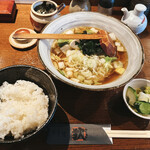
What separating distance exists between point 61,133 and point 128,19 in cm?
181

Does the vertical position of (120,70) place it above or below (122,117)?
above

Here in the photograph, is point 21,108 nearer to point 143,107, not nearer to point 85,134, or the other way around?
point 85,134

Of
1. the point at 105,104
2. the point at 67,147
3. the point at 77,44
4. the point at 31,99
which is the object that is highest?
the point at 77,44

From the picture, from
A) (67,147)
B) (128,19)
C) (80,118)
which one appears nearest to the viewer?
(67,147)

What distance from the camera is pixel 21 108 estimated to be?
4.60 ft

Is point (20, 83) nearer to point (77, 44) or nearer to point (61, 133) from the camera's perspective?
point (61, 133)

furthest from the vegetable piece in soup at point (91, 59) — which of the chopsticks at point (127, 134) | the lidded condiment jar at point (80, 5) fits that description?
the chopsticks at point (127, 134)

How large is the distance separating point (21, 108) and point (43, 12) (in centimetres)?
137

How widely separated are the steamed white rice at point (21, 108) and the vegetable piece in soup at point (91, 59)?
464 mm

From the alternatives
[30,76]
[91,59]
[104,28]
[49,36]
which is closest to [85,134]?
[30,76]

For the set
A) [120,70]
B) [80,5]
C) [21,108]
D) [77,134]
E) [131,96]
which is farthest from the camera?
[80,5]

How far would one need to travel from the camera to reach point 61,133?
150cm

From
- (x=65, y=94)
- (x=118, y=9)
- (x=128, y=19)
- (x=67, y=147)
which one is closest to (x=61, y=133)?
(x=67, y=147)

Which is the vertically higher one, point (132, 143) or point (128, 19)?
point (128, 19)
